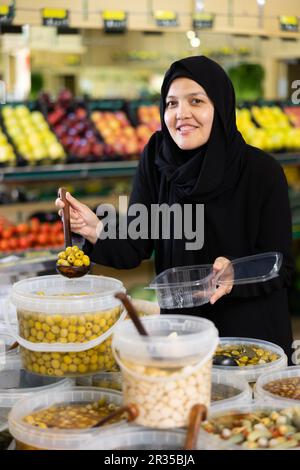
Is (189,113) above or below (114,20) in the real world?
below

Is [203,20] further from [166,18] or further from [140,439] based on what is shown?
[140,439]

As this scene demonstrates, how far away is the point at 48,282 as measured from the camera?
2.27 m

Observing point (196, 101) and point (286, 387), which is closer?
point (286, 387)

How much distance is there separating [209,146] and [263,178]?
22 centimetres

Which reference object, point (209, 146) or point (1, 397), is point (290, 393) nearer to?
point (1, 397)

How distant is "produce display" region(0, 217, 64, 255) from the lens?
193 inches

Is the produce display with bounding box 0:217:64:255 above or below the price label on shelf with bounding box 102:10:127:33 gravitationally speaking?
below

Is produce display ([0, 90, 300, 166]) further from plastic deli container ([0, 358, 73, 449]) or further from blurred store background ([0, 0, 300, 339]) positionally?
plastic deli container ([0, 358, 73, 449])

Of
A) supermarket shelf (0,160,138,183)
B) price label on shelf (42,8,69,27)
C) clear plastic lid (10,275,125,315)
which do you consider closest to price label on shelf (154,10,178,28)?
price label on shelf (42,8,69,27)

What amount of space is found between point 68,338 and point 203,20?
14.8ft

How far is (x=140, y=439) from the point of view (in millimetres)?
1669

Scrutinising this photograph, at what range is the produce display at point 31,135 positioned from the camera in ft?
18.1

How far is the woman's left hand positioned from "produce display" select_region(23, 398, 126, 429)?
545 millimetres

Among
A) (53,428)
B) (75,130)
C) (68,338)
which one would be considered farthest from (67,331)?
(75,130)
